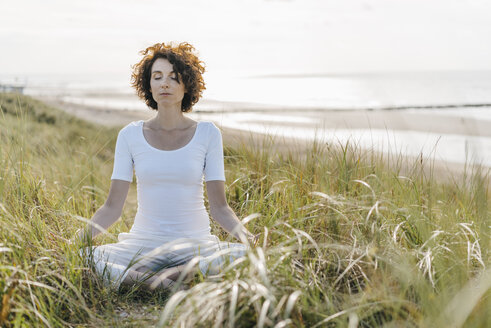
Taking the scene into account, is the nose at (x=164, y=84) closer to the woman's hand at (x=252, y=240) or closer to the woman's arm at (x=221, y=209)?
the woman's arm at (x=221, y=209)

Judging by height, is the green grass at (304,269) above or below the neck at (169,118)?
below

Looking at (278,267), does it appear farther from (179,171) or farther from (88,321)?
(179,171)

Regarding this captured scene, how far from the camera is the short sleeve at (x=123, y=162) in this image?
3199 mm

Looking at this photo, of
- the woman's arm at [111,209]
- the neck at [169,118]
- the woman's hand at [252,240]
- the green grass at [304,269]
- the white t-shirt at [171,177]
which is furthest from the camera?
the neck at [169,118]

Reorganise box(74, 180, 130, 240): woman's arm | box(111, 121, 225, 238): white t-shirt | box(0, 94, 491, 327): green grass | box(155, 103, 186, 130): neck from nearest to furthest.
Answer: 1. box(0, 94, 491, 327): green grass
2. box(74, 180, 130, 240): woman's arm
3. box(111, 121, 225, 238): white t-shirt
4. box(155, 103, 186, 130): neck

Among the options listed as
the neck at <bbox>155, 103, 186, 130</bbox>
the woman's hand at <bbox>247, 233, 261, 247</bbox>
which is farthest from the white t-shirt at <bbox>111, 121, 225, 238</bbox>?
the woman's hand at <bbox>247, 233, 261, 247</bbox>

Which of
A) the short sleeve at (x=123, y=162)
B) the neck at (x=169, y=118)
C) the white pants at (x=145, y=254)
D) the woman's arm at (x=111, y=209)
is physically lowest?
the white pants at (x=145, y=254)

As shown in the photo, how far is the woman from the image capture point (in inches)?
121

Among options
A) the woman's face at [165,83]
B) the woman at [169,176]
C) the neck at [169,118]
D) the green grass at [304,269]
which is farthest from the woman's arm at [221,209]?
the woman's face at [165,83]

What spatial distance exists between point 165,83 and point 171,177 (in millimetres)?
558

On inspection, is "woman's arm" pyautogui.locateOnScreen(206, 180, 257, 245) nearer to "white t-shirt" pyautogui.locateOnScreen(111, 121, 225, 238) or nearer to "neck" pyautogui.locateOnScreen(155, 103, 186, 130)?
"white t-shirt" pyautogui.locateOnScreen(111, 121, 225, 238)

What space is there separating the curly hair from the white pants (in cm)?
90

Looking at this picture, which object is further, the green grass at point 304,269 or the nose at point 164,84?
the nose at point 164,84

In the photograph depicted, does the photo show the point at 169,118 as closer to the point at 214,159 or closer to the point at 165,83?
the point at 165,83
